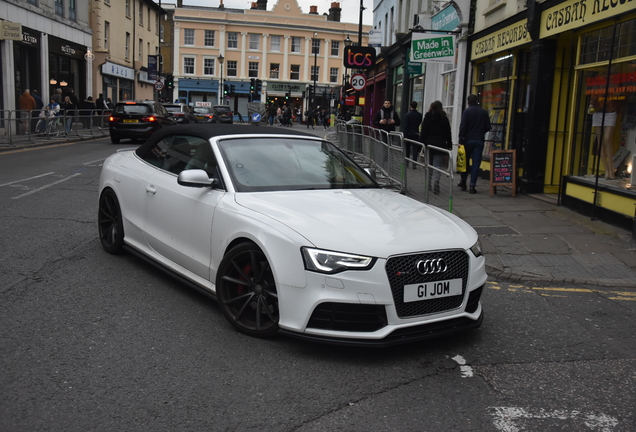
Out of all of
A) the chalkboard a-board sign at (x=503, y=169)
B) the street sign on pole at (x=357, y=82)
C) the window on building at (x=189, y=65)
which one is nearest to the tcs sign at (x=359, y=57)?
the street sign on pole at (x=357, y=82)

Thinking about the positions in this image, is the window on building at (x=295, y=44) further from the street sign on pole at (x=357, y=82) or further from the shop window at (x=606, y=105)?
the shop window at (x=606, y=105)

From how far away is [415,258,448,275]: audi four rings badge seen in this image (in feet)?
13.0

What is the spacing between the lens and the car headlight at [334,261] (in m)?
3.83

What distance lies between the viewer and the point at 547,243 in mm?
7969

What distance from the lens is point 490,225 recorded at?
9.02 m

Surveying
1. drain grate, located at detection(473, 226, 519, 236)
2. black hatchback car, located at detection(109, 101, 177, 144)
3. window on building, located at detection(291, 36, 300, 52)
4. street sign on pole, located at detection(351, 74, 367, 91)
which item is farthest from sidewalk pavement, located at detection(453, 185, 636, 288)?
window on building, located at detection(291, 36, 300, 52)

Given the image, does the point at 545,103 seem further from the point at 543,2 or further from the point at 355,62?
the point at 355,62

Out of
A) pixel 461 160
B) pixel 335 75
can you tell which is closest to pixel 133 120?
pixel 461 160

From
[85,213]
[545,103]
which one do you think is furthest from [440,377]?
[545,103]

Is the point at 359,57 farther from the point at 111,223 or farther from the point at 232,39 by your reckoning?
the point at 232,39

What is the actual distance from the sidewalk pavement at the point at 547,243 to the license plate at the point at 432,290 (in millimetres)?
2602

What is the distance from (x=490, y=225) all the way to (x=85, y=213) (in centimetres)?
595

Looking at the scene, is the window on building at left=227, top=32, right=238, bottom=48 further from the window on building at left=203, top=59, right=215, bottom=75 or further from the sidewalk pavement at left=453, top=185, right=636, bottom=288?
the sidewalk pavement at left=453, top=185, right=636, bottom=288

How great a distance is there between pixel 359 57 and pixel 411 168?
59.4ft
